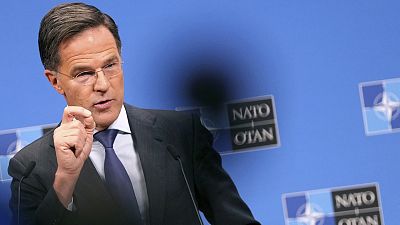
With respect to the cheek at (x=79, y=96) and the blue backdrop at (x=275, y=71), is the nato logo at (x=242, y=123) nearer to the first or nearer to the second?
the blue backdrop at (x=275, y=71)

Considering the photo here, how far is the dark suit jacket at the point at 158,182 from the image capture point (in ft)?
3.67

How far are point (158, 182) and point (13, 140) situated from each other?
554 millimetres

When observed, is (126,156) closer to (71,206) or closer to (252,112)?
(71,206)

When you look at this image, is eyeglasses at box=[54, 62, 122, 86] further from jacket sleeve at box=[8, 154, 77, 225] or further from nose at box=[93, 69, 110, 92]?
jacket sleeve at box=[8, 154, 77, 225]

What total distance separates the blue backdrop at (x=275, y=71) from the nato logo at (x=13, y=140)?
0.02 metres

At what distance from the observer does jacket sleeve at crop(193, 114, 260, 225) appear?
1.15m

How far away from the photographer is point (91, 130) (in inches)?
39.8

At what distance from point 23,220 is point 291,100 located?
851mm

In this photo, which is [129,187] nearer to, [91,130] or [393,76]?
[91,130]

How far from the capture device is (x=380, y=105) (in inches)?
69.5

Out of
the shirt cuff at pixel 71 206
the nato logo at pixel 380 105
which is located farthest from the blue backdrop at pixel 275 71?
the shirt cuff at pixel 71 206

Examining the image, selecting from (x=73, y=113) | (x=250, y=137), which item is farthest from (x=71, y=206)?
(x=250, y=137)

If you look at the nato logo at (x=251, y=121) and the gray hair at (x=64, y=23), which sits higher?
the gray hair at (x=64, y=23)

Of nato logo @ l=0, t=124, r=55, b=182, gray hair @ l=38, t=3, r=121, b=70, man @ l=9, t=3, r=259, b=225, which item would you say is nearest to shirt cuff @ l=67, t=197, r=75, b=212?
man @ l=9, t=3, r=259, b=225
